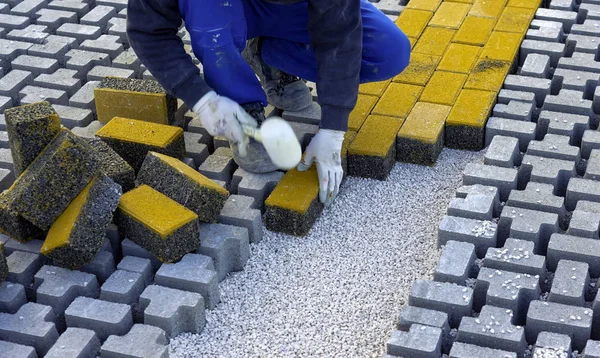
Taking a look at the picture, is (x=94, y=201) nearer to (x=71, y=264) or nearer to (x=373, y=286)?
(x=71, y=264)

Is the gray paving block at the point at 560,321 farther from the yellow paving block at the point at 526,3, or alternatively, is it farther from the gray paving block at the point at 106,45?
the gray paving block at the point at 106,45

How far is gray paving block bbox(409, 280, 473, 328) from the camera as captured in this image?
3154mm

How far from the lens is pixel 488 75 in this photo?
4562mm

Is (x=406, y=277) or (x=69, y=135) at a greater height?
(x=69, y=135)

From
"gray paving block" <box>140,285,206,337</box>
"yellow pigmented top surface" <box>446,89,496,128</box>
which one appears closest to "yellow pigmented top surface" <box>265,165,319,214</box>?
"gray paving block" <box>140,285,206,337</box>

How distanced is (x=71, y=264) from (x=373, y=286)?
125 centimetres

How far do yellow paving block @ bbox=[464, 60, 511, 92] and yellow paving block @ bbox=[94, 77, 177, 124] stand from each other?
162 cm

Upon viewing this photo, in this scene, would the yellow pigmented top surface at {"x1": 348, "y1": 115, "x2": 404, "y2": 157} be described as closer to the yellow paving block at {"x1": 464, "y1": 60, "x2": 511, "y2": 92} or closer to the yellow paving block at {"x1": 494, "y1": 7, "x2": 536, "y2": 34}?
the yellow paving block at {"x1": 464, "y1": 60, "x2": 511, "y2": 92}

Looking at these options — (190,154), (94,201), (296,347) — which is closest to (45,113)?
(94,201)

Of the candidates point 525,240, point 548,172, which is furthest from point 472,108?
point 525,240

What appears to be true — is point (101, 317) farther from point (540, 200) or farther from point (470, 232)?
point (540, 200)

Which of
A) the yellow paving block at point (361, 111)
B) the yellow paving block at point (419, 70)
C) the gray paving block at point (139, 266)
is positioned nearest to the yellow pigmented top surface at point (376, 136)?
the yellow paving block at point (361, 111)

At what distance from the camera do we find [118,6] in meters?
5.51

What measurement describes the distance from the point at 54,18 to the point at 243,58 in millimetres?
2089
